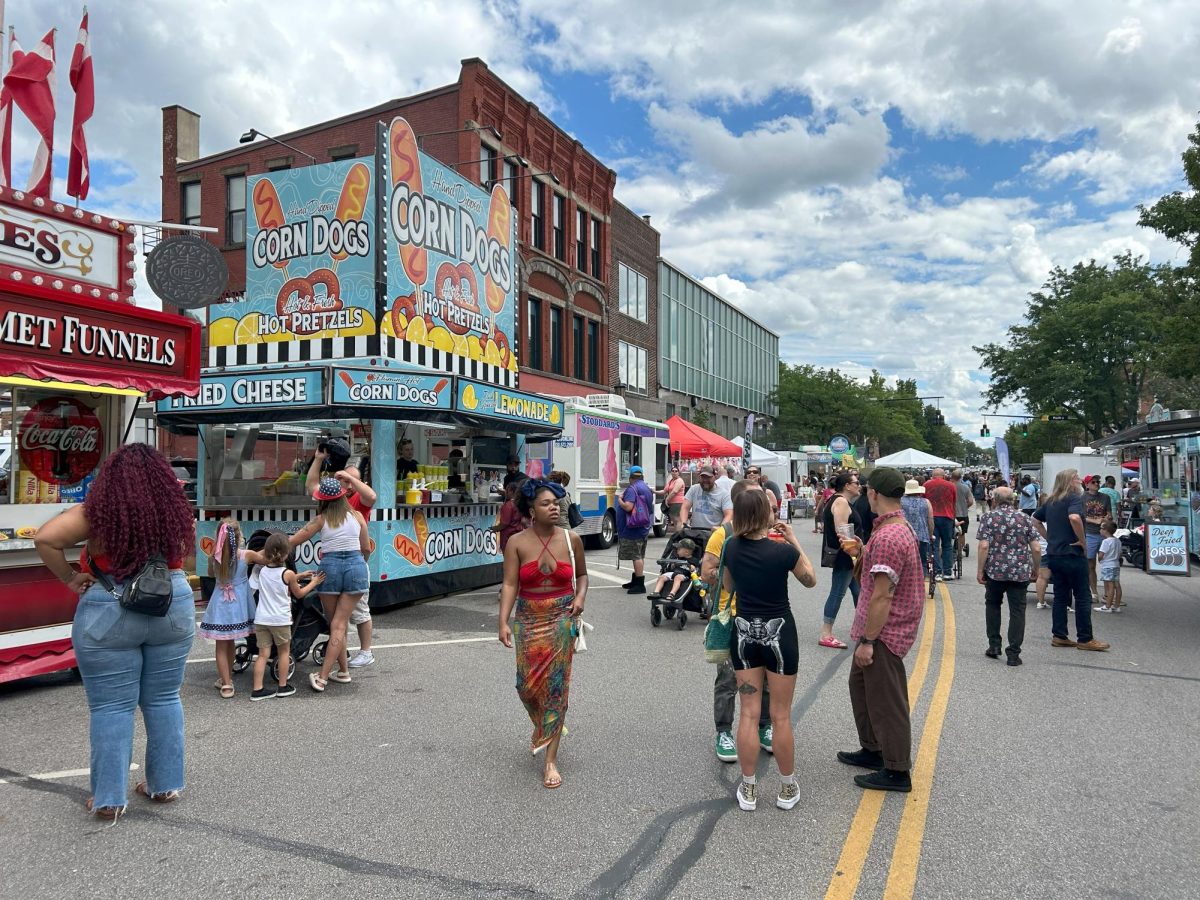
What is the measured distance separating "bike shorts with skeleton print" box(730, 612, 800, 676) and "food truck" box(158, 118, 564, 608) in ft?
20.3

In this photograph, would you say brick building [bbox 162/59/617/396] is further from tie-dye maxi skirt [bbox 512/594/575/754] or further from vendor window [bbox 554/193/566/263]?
tie-dye maxi skirt [bbox 512/594/575/754]

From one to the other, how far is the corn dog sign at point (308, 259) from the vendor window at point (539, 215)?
625 inches

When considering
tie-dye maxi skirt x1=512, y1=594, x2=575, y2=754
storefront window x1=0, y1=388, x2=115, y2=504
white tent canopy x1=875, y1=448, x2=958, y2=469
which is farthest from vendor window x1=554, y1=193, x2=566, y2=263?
tie-dye maxi skirt x1=512, y1=594, x2=575, y2=754

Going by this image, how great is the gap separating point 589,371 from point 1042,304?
90.2ft

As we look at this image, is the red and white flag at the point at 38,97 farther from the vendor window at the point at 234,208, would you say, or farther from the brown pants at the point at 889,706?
the vendor window at the point at 234,208

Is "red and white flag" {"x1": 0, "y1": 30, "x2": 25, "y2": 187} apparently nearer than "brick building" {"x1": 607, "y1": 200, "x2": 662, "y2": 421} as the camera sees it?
Yes

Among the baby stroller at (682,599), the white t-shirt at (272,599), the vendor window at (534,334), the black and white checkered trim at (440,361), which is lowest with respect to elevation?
the baby stroller at (682,599)

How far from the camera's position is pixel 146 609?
155 inches

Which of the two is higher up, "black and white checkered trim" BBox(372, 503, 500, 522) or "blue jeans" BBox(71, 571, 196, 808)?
"black and white checkered trim" BBox(372, 503, 500, 522)

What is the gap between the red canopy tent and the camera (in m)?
23.4

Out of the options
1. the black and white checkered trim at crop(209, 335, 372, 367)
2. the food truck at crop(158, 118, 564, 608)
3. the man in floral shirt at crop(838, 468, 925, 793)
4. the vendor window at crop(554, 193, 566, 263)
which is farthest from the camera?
the vendor window at crop(554, 193, 566, 263)

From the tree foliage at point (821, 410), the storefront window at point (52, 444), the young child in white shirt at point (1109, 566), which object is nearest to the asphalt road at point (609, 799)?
the storefront window at point (52, 444)

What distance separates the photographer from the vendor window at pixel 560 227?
92.2 ft

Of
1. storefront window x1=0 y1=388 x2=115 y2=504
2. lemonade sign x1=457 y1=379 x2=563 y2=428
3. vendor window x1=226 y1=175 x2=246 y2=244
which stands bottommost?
storefront window x1=0 y1=388 x2=115 y2=504
